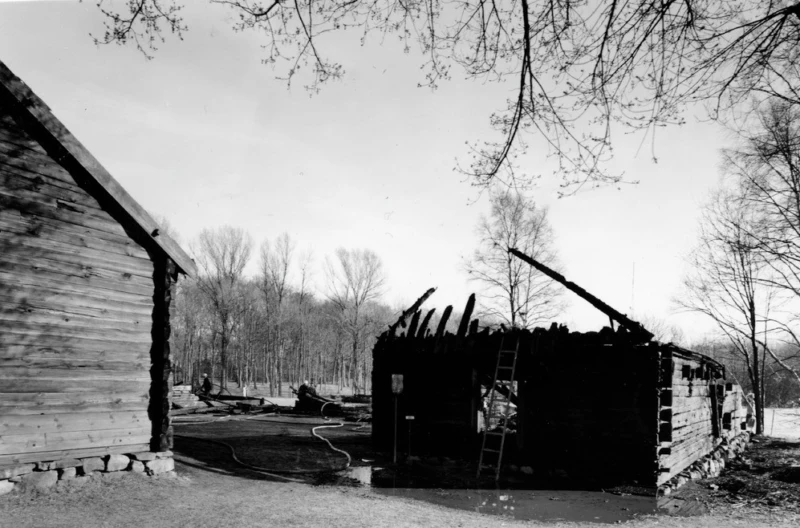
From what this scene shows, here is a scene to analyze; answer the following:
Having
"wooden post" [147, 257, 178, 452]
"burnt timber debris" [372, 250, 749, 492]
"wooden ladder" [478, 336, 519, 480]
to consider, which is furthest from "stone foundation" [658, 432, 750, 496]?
"wooden post" [147, 257, 178, 452]

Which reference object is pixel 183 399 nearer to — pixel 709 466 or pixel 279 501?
pixel 279 501

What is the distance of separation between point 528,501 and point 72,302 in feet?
29.6

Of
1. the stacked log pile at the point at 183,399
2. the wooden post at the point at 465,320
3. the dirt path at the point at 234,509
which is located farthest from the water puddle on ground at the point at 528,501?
the stacked log pile at the point at 183,399

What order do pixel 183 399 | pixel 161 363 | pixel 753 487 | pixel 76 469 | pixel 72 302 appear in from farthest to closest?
pixel 183 399 < pixel 753 487 < pixel 161 363 < pixel 72 302 < pixel 76 469

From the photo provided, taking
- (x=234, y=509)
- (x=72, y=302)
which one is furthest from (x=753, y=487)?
(x=72, y=302)

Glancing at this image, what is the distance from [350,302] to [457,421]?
116ft

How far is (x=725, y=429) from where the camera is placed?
68.1 ft

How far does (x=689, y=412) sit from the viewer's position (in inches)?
→ 578

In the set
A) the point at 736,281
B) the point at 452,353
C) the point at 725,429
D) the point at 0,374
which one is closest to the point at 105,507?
the point at 0,374

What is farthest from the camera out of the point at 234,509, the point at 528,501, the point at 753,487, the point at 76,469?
the point at 753,487

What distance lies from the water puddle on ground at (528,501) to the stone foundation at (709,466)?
5.18 feet

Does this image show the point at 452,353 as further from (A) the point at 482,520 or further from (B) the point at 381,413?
(A) the point at 482,520

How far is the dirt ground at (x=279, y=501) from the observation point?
25.1 ft

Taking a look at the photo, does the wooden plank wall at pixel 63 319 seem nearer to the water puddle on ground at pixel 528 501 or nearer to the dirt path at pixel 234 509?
the dirt path at pixel 234 509
